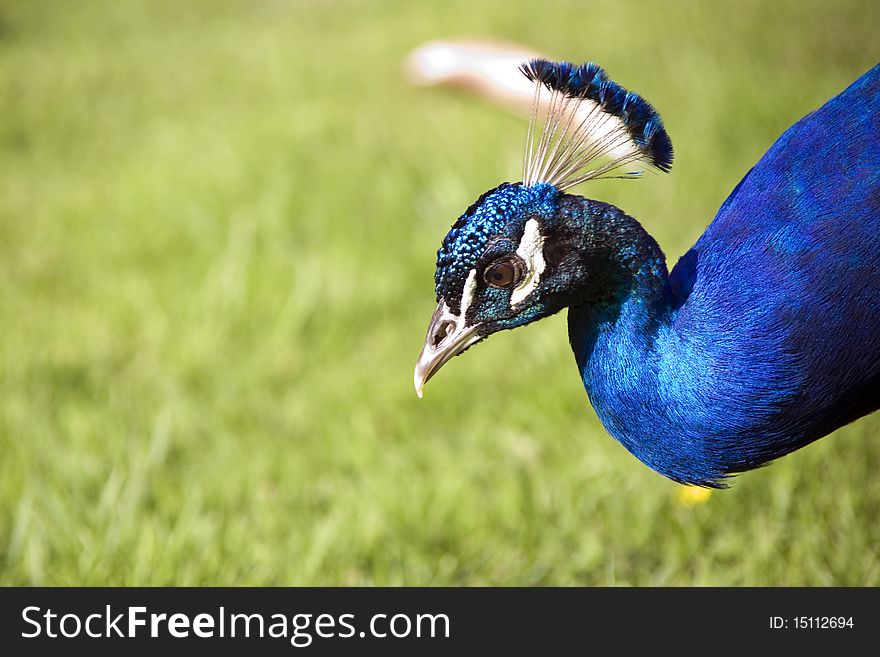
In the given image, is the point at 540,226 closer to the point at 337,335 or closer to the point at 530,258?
the point at 530,258

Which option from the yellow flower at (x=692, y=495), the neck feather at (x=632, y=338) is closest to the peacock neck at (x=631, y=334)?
the neck feather at (x=632, y=338)

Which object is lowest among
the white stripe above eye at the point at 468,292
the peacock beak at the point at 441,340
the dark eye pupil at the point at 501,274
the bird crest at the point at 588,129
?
the peacock beak at the point at 441,340

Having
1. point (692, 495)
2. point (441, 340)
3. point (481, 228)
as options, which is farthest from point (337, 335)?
point (481, 228)

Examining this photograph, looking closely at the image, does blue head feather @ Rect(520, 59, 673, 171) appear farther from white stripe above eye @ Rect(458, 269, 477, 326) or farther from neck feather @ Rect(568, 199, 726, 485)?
white stripe above eye @ Rect(458, 269, 477, 326)

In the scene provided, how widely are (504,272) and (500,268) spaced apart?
0.01 metres

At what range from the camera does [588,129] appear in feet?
5.74

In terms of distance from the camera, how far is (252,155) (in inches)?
170

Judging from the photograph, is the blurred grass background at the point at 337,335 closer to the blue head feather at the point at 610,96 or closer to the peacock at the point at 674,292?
the peacock at the point at 674,292

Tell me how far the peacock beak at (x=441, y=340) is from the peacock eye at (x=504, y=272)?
0.08 m

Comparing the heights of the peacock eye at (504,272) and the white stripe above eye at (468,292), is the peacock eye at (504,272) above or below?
above

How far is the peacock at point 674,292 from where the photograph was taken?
1.68 metres

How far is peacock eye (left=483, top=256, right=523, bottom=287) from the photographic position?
1.66 m
